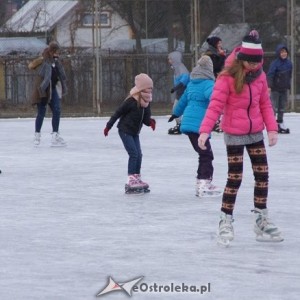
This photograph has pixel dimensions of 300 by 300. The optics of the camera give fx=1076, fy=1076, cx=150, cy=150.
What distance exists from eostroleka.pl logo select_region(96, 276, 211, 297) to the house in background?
19.9 metres

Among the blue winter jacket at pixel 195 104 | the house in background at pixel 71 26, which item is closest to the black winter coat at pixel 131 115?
the blue winter jacket at pixel 195 104

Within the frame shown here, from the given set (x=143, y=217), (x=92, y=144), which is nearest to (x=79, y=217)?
(x=143, y=217)

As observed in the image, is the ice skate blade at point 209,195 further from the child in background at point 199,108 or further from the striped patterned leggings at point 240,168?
the striped patterned leggings at point 240,168

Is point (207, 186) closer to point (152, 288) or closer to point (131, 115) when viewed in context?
point (131, 115)

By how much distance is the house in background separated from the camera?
28922mm

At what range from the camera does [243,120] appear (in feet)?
23.8

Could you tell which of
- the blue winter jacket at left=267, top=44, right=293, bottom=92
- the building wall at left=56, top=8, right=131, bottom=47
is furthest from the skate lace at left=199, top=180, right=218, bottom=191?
the building wall at left=56, top=8, right=131, bottom=47

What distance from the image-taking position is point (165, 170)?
1239 centimetres

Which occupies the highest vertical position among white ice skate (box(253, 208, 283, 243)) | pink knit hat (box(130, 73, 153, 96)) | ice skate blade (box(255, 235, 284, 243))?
pink knit hat (box(130, 73, 153, 96))

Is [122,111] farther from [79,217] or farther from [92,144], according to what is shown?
[92,144]

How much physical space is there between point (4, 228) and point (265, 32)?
20.7 meters

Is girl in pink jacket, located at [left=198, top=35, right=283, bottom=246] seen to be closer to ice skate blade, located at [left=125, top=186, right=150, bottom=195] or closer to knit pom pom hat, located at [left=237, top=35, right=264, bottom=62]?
knit pom pom hat, located at [left=237, top=35, right=264, bottom=62]

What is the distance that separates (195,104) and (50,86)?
6.55 m

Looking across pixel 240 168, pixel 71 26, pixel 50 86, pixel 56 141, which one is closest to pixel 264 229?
pixel 240 168
